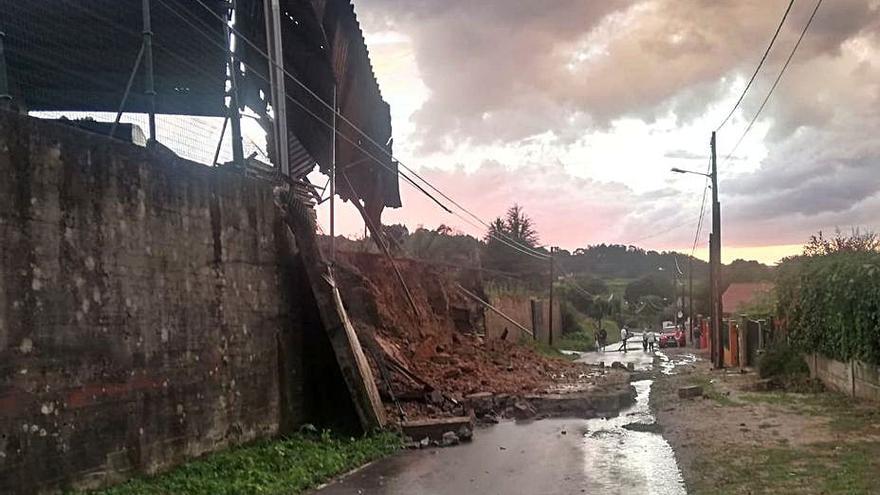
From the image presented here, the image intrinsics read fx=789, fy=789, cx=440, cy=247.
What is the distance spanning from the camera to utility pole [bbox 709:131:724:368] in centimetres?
2820

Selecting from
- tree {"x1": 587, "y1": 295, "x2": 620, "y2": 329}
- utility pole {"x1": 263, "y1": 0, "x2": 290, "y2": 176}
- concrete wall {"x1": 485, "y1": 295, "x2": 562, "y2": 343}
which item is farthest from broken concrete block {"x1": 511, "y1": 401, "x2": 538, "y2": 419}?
tree {"x1": 587, "y1": 295, "x2": 620, "y2": 329}

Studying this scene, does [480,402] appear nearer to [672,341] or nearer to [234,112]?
[234,112]

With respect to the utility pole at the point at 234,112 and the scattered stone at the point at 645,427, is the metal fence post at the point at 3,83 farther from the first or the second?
the scattered stone at the point at 645,427

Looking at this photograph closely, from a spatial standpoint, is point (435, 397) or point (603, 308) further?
point (603, 308)

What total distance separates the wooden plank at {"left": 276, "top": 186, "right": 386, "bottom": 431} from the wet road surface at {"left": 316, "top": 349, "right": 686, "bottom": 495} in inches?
41.6

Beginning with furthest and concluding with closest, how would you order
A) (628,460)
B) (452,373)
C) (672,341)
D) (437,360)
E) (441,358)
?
(672,341) → (441,358) → (437,360) → (452,373) → (628,460)

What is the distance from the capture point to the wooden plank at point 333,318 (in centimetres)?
1257

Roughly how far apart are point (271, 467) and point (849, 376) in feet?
39.5

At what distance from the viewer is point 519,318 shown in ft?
131

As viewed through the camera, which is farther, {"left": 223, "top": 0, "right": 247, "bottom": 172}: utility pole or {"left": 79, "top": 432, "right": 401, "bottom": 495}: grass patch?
{"left": 223, "top": 0, "right": 247, "bottom": 172}: utility pole

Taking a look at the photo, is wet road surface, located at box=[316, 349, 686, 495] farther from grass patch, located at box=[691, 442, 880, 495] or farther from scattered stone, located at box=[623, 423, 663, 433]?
grass patch, located at box=[691, 442, 880, 495]

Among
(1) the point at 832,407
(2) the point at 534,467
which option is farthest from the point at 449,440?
(1) the point at 832,407

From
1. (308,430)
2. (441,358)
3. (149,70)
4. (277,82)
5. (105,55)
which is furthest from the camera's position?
(441,358)

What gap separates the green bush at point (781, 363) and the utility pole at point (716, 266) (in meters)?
6.22
